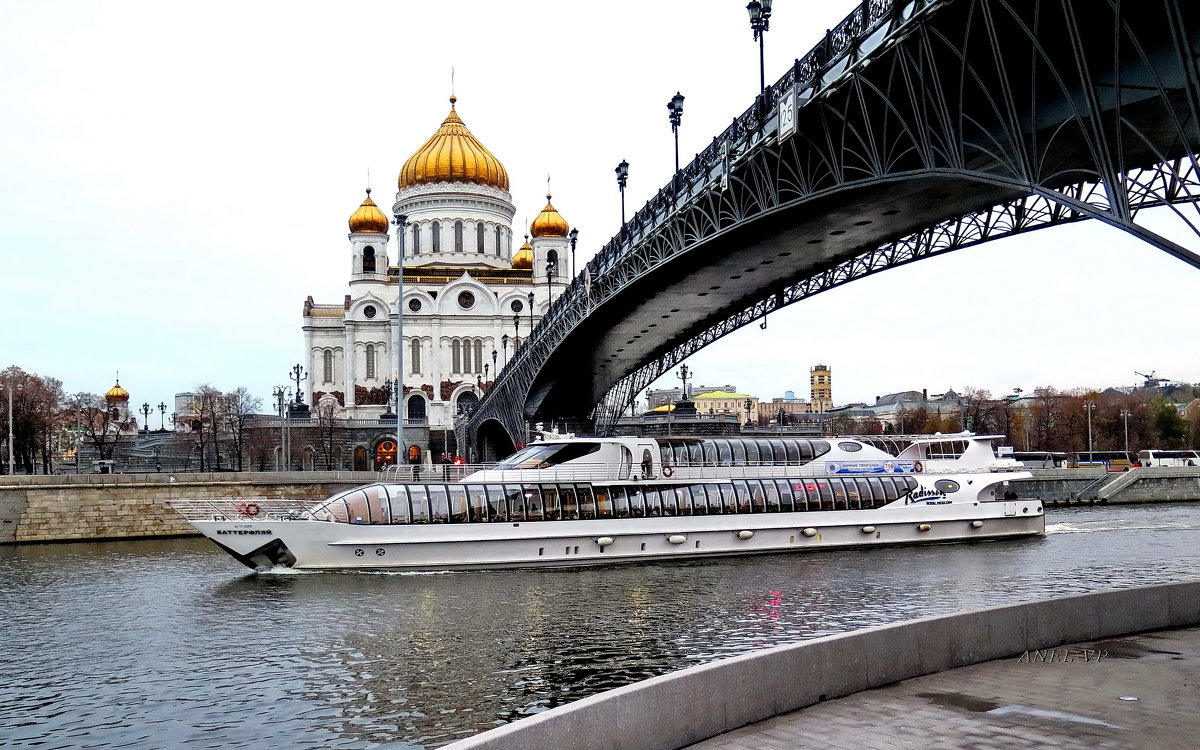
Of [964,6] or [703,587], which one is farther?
[703,587]

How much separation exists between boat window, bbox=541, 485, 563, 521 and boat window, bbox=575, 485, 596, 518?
671 mm

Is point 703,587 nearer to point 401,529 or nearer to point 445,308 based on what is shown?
point 401,529

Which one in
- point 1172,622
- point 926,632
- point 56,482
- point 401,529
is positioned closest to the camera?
point 926,632

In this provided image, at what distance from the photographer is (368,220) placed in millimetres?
112438

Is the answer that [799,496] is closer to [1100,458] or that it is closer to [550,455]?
[550,455]

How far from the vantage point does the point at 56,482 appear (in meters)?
41.3

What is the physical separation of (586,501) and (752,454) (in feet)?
22.2

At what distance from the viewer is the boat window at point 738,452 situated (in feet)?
111

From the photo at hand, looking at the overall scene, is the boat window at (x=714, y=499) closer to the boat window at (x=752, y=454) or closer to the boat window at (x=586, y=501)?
the boat window at (x=752, y=454)

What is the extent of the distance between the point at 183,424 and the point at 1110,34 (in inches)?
3820

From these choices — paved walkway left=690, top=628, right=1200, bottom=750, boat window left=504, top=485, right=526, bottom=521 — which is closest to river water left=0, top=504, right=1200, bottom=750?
boat window left=504, top=485, right=526, bottom=521

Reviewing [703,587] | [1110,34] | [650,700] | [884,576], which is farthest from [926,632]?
[884,576]

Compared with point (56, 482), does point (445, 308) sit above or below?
above

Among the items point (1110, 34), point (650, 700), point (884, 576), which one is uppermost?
point (1110, 34)
